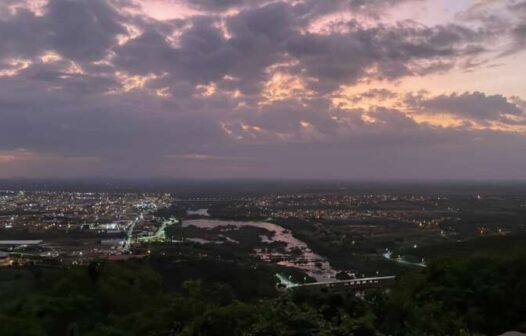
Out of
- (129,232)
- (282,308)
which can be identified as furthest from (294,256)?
(282,308)

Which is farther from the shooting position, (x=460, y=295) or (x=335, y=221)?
(x=335, y=221)

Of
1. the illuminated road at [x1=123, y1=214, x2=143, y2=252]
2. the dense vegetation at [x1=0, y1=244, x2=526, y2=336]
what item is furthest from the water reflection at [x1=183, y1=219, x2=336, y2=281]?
the dense vegetation at [x1=0, y1=244, x2=526, y2=336]

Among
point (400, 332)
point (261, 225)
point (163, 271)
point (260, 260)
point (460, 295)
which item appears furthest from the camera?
point (261, 225)

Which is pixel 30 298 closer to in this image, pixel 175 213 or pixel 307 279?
pixel 307 279

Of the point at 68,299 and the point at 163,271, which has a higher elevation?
the point at 68,299

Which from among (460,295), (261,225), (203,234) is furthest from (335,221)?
(460,295)

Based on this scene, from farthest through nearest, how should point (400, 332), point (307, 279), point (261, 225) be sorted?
point (261, 225)
point (307, 279)
point (400, 332)

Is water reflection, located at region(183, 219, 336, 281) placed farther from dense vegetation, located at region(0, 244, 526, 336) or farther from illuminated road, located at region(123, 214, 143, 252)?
dense vegetation, located at region(0, 244, 526, 336)

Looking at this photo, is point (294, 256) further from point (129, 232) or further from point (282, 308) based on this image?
point (282, 308)
